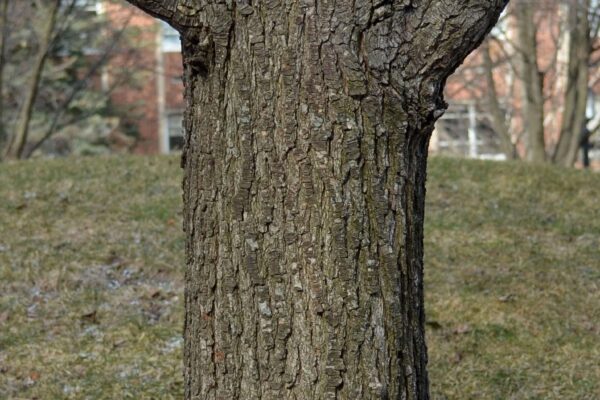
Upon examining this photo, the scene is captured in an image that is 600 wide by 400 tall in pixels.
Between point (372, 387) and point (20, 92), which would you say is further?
point (20, 92)

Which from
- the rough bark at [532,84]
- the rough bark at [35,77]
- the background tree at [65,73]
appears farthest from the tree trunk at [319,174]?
the background tree at [65,73]

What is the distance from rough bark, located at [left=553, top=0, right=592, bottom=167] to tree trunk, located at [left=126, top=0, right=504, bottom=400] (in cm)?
1322

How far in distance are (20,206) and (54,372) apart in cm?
353

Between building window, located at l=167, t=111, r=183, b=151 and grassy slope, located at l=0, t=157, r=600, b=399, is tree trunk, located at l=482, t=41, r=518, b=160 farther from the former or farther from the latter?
building window, located at l=167, t=111, r=183, b=151

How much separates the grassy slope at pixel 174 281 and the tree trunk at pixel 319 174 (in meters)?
2.22

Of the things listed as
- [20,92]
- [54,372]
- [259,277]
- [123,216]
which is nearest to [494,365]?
[54,372]

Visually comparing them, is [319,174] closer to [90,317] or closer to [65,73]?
[90,317]

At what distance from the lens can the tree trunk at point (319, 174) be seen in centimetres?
309

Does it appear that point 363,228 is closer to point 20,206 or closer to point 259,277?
point 259,277

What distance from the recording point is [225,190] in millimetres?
3195

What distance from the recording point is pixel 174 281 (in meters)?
7.10

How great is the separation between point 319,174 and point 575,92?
13960 millimetres

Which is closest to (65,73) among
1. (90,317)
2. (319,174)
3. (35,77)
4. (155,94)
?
(155,94)

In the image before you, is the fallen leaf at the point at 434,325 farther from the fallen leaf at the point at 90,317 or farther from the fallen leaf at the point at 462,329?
the fallen leaf at the point at 90,317
